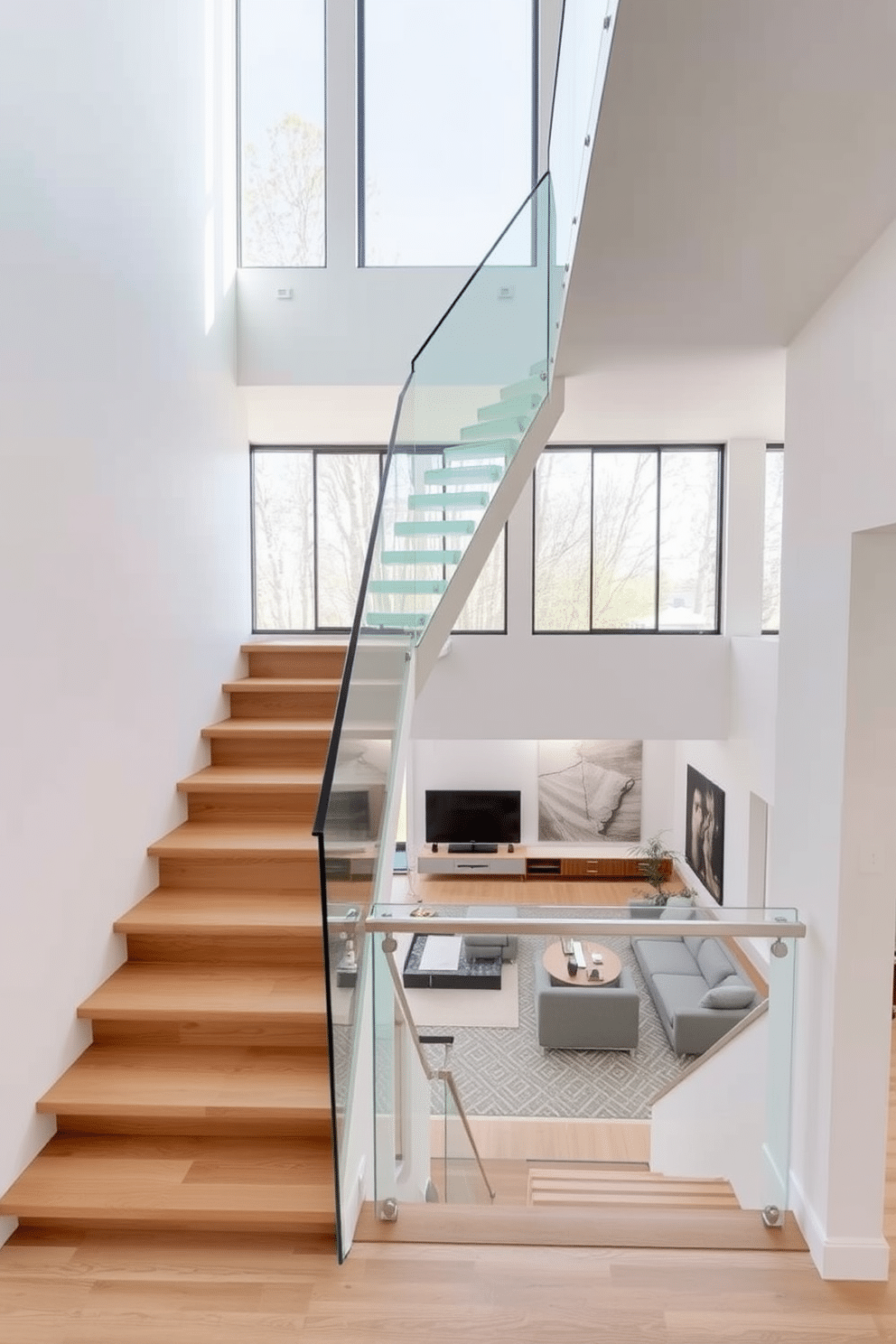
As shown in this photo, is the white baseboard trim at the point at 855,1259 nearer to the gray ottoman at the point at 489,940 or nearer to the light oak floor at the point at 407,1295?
the light oak floor at the point at 407,1295

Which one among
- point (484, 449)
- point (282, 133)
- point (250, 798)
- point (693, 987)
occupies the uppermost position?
point (282, 133)

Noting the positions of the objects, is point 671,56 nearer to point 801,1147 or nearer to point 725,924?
point 725,924

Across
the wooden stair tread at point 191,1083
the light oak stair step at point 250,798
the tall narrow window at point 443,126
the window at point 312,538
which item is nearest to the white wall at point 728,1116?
the wooden stair tread at point 191,1083

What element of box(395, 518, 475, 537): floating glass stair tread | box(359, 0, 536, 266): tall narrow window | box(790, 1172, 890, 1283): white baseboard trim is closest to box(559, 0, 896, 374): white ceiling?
box(395, 518, 475, 537): floating glass stair tread

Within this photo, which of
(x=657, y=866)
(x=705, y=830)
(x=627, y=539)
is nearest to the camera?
(x=627, y=539)

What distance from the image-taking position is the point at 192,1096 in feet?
11.1

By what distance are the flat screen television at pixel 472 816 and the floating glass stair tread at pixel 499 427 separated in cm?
850

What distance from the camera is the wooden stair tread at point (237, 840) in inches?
171

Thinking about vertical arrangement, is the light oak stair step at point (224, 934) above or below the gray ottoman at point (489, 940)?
below

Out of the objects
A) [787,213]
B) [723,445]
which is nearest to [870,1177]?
[787,213]

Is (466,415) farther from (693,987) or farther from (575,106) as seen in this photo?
(693,987)

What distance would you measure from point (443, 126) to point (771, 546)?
555cm

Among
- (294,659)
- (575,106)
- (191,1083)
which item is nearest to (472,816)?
(294,659)

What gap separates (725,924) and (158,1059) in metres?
2.35
